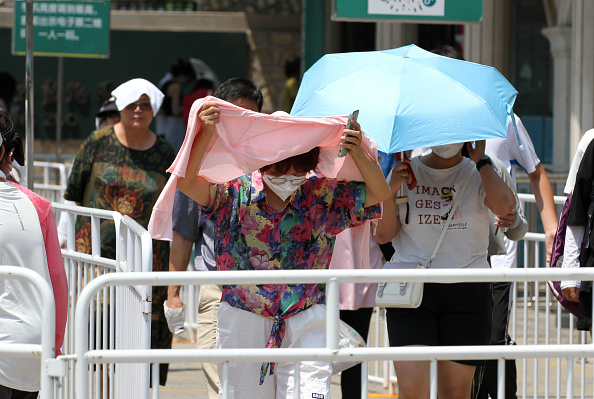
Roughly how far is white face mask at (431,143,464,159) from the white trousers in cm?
102

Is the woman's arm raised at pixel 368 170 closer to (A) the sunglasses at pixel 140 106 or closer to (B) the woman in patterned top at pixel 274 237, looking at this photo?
(B) the woman in patterned top at pixel 274 237

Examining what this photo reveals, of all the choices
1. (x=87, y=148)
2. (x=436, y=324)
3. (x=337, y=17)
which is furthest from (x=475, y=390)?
(x=87, y=148)

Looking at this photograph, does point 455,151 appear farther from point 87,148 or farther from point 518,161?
point 87,148

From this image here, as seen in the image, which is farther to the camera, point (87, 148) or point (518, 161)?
point (87, 148)

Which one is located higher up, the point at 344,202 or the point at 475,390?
the point at 344,202

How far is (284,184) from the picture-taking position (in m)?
3.97

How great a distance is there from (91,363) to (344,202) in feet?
4.02

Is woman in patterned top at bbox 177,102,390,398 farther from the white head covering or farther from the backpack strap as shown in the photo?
the white head covering

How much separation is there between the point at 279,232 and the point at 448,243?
0.97m

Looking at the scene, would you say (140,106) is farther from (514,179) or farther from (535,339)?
(535,339)

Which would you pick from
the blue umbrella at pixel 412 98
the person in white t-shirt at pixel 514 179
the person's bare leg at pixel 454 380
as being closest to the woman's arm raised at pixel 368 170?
the blue umbrella at pixel 412 98

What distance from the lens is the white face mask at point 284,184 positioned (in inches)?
156

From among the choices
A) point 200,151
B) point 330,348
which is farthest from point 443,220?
point 330,348

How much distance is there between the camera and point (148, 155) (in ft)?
20.5
